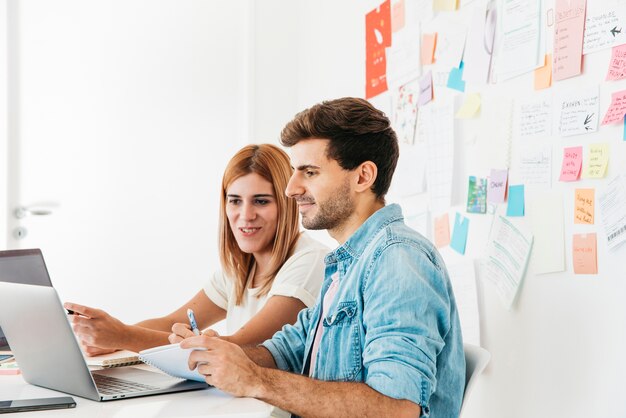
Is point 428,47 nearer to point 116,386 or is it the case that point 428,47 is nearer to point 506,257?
point 506,257

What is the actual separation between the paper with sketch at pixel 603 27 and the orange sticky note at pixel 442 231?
28.3 inches

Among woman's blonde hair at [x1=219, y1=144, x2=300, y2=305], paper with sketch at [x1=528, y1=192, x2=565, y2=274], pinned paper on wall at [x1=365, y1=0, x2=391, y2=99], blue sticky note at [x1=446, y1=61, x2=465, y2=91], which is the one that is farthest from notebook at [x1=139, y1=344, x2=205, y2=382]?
pinned paper on wall at [x1=365, y1=0, x2=391, y2=99]

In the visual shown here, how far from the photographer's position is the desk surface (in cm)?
114

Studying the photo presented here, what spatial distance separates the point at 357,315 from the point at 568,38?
77 cm

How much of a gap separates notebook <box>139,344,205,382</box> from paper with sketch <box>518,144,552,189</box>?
874mm

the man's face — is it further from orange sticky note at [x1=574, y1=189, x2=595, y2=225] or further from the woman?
orange sticky note at [x1=574, y1=189, x2=595, y2=225]

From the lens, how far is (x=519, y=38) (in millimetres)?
1771

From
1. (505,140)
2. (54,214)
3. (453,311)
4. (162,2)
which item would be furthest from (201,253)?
(453,311)

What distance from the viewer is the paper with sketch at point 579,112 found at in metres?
1.51

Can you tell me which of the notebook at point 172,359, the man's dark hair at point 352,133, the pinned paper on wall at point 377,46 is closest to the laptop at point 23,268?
the notebook at point 172,359

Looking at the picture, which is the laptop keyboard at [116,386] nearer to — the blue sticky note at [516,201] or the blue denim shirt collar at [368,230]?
the blue denim shirt collar at [368,230]

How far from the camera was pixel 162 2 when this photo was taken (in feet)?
11.2

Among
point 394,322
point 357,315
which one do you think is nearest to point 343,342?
point 357,315

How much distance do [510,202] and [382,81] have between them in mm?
986
